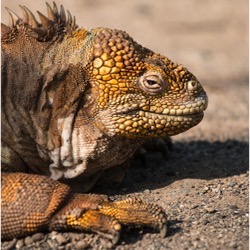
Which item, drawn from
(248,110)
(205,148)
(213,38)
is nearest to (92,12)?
(213,38)

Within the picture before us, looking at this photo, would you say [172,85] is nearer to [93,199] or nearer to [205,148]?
[93,199]

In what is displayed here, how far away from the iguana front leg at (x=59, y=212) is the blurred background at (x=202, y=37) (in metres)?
4.94

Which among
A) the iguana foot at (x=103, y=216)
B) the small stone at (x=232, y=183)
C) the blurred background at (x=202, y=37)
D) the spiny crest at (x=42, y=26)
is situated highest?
the blurred background at (x=202, y=37)

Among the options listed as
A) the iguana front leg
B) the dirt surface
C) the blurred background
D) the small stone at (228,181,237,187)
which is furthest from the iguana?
the blurred background

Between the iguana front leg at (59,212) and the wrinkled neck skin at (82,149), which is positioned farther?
the wrinkled neck skin at (82,149)

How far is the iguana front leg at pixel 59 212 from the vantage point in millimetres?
7152

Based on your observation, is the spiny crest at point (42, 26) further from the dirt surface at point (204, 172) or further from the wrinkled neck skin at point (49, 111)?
the dirt surface at point (204, 172)

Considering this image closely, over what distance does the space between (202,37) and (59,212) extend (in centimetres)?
1747

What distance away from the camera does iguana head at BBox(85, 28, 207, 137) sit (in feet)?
26.2

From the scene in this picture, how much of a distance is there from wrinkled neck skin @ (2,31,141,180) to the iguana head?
137mm

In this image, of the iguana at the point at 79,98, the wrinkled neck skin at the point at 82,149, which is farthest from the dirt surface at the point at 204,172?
the iguana at the point at 79,98

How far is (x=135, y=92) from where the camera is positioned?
8.06m

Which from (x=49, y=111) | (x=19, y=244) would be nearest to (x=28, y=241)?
(x=19, y=244)

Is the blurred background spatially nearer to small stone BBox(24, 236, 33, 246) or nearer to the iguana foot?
the iguana foot
